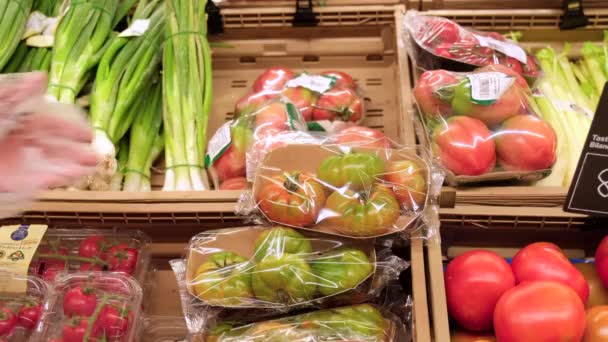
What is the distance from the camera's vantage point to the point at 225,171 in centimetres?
172

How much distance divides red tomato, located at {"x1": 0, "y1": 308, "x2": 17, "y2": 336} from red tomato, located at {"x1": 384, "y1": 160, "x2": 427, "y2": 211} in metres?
0.91

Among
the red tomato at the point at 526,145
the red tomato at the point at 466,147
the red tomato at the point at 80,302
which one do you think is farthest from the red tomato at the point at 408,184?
the red tomato at the point at 80,302

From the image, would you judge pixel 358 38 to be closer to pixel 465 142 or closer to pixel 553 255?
pixel 465 142

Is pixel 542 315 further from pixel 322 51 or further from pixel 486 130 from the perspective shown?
pixel 322 51

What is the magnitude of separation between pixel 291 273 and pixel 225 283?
0.49 ft

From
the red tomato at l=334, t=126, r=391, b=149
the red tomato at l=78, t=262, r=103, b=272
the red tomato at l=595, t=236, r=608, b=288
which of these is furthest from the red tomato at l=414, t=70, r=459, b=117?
the red tomato at l=78, t=262, r=103, b=272

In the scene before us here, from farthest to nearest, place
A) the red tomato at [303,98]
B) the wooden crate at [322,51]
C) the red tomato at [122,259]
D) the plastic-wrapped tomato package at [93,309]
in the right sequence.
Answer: the wooden crate at [322,51], the red tomato at [303,98], the red tomato at [122,259], the plastic-wrapped tomato package at [93,309]

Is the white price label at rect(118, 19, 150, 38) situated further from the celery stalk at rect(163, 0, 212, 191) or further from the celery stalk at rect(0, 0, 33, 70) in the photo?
the celery stalk at rect(0, 0, 33, 70)

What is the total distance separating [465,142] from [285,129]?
0.54 meters

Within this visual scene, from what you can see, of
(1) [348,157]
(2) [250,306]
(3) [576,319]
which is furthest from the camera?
(1) [348,157]

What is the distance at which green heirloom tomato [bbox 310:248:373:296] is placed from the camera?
1.23m

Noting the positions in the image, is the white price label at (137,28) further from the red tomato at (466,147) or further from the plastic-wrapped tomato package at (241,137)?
the red tomato at (466,147)

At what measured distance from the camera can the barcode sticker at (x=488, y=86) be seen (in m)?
1.48

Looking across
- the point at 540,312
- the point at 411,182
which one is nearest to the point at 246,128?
the point at 411,182
